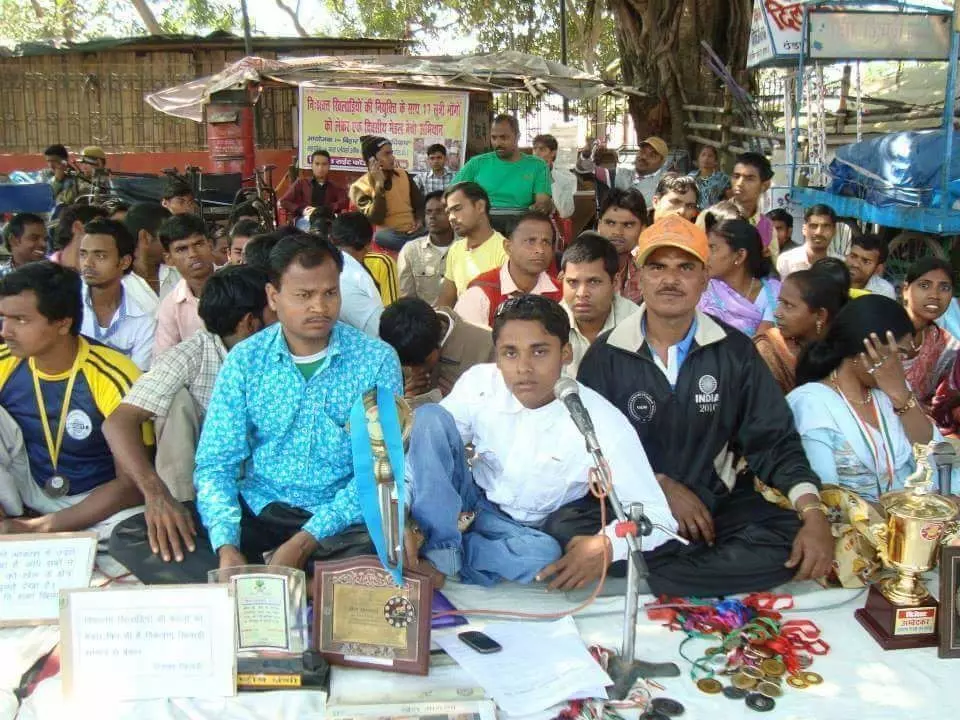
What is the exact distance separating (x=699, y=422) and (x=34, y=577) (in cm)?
219

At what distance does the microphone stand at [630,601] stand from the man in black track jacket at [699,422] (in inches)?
19.1

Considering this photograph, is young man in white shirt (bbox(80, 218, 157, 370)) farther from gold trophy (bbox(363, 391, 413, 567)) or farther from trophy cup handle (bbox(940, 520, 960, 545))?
trophy cup handle (bbox(940, 520, 960, 545))

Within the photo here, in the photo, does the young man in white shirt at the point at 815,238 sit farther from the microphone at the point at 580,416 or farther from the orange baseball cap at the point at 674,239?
the microphone at the point at 580,416

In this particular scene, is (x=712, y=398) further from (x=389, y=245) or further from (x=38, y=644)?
(x=389, y=245)

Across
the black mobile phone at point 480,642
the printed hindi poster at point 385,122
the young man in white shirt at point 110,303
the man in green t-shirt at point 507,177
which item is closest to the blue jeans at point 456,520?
the black mobile phone at point 480,642

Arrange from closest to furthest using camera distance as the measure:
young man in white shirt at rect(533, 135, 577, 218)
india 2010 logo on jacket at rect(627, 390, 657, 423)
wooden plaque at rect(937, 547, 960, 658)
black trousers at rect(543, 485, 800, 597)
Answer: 1. wooden plaque at rect(937, 547, 960, 658)
2. black trousers at rect(543, 485, 800, 597)
3. india 2010 logo on jacket at rect(627, 390, 657, 423)
4. young man in white shirt at rect(533, 135, 577, 218)

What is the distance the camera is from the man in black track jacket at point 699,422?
2.92 meters

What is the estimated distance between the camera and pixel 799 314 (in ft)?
12.4

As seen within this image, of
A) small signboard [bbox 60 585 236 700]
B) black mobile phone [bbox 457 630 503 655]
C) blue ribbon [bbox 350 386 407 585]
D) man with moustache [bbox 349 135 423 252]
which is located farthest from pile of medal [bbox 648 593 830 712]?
man with moustache [bbox 349 135 423 252]

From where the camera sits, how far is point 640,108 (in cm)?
1311

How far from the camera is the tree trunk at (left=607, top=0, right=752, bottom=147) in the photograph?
12383 millimetres

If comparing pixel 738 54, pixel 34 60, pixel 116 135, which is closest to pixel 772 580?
pixel 738 54

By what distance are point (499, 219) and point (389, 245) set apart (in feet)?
3.53

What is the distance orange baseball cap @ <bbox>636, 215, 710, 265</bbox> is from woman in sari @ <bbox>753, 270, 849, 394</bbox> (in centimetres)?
84
